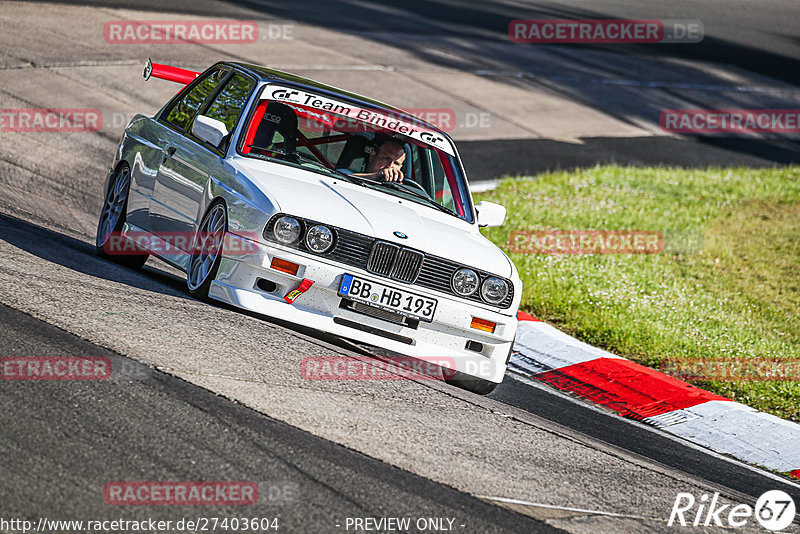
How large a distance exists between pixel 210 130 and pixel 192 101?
49.1 inches

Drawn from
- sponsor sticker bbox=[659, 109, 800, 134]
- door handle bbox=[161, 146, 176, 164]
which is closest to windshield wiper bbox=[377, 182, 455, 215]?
door handle bbox=[161, 146, 176, 164]

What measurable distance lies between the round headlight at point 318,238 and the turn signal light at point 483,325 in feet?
3.51

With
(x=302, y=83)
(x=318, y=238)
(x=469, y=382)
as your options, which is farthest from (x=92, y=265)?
(x=469, y=382)

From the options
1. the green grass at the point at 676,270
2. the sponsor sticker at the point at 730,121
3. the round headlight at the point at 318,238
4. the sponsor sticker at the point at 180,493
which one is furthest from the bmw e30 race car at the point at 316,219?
the sponsor sticker at the point at 730,121

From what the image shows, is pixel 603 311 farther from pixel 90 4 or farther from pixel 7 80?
pixel 90 4

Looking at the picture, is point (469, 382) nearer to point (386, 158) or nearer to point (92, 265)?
point (386, 158)

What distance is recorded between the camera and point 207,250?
681 centimetres

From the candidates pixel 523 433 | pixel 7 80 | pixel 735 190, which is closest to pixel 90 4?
pixel 7 80

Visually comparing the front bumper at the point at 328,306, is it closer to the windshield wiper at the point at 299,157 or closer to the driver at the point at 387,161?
the windshield wiper at the point at 299,157

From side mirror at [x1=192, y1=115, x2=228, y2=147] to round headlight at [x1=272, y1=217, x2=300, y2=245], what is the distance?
3.39ft

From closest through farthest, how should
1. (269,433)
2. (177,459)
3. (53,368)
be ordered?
(177,459) → (269,433) → (53,368)

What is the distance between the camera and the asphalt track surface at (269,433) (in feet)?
14.0

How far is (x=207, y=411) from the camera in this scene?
4965mm

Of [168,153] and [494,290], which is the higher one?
[168,153]
